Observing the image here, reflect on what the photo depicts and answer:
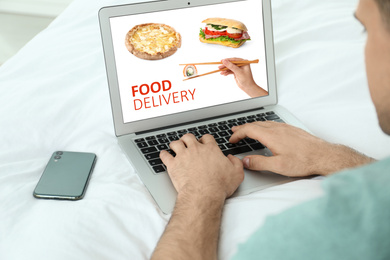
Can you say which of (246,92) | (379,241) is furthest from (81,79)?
(379,241)

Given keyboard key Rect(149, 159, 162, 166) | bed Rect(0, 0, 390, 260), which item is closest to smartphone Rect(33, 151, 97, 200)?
bed Rect(0, 0, 390, 260)

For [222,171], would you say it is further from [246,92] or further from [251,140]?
[246,92]

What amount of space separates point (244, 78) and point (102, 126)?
37 cm

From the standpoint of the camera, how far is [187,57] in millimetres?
1212

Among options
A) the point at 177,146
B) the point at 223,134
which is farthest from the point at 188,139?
the point at 223,134

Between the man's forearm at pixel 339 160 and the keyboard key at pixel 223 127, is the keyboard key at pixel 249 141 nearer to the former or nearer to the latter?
the keyboard key at pixel 223 127

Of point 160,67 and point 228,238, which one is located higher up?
point 160,67

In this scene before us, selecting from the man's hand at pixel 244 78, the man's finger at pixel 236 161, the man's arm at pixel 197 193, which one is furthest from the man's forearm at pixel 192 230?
the man's hand at pixel 244 78

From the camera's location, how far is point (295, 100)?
1.34 m

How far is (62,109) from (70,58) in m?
0.28

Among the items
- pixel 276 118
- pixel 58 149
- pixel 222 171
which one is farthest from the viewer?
pixel 276 118

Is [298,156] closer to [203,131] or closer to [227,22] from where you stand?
[203,131]

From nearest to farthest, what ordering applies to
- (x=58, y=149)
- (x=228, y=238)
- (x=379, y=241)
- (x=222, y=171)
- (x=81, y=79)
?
(x=379, y=241), (x=228, y=238), (x=222, y=171), (x=58, y=149), (x=81, y=79)

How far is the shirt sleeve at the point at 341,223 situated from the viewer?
18.0 inches
